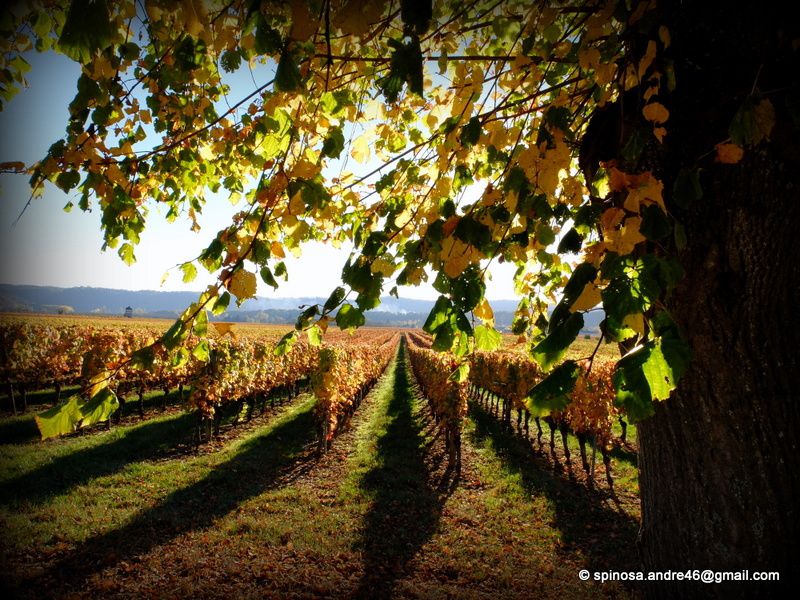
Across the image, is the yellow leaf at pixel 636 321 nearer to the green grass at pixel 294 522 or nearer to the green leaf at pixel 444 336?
the green leaf at pixel 444 336

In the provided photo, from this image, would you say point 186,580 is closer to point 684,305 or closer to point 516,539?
point 516,539

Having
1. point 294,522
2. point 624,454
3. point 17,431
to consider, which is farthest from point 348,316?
point 17,431

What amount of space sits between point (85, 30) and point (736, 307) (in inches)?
88.5

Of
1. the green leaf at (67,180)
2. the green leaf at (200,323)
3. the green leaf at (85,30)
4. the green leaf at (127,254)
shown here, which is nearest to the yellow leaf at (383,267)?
the green leaf at (200,323)

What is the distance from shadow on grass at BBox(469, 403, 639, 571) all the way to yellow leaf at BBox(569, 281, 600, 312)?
275 inches

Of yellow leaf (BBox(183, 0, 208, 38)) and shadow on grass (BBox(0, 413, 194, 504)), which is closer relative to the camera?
yellow leaf (BBox(183, 0, 208, 38))

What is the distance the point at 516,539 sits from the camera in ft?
22.4

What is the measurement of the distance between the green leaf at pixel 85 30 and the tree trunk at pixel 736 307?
1945mm

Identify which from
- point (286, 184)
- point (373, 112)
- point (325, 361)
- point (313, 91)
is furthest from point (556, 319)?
point (325, 361)

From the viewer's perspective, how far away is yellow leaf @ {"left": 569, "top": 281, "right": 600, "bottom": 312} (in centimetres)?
111

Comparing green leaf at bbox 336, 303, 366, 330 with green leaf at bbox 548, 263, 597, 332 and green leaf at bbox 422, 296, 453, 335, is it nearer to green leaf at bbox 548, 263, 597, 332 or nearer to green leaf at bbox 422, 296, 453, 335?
green leaf at bbox 422, 296, 453, 335

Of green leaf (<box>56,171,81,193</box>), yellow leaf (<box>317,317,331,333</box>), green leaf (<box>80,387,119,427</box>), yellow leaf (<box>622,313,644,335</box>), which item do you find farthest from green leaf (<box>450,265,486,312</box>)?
green leaf (<box>56,171,81,193</box>)

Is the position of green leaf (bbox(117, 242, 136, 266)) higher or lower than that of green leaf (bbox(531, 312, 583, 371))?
higher

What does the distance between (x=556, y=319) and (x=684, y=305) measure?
28.6 inches
